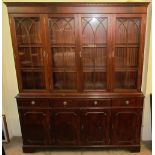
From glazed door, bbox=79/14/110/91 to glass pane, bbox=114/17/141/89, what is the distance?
148 mm

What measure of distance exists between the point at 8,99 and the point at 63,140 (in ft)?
3.73

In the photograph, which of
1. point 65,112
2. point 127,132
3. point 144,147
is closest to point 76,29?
point 65,112

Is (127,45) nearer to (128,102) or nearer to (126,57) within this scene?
(126,57)

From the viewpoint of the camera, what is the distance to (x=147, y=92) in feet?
8.43

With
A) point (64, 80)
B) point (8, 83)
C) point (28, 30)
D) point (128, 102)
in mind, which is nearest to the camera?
point (28, 30)

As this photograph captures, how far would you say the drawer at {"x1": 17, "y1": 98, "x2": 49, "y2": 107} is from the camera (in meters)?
2.35

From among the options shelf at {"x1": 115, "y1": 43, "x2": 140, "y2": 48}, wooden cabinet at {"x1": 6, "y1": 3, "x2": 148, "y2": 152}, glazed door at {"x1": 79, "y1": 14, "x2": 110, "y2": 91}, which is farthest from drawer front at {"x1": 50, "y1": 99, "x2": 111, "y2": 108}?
shelf at {"x1": 115, "y1": 43, "x2": 140, "y2": 48}

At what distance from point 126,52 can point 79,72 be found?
0.69 m

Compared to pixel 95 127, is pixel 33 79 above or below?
above

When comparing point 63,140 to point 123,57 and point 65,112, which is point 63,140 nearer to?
point 65,112

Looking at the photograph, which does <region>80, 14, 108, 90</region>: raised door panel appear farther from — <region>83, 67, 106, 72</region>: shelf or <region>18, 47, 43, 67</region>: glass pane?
<region>18, 47, 43, 67</region>: glass pane

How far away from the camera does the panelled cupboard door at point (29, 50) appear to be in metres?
2.17

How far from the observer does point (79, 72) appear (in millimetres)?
2291

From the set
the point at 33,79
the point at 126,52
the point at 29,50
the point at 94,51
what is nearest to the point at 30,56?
the point at 29,50
